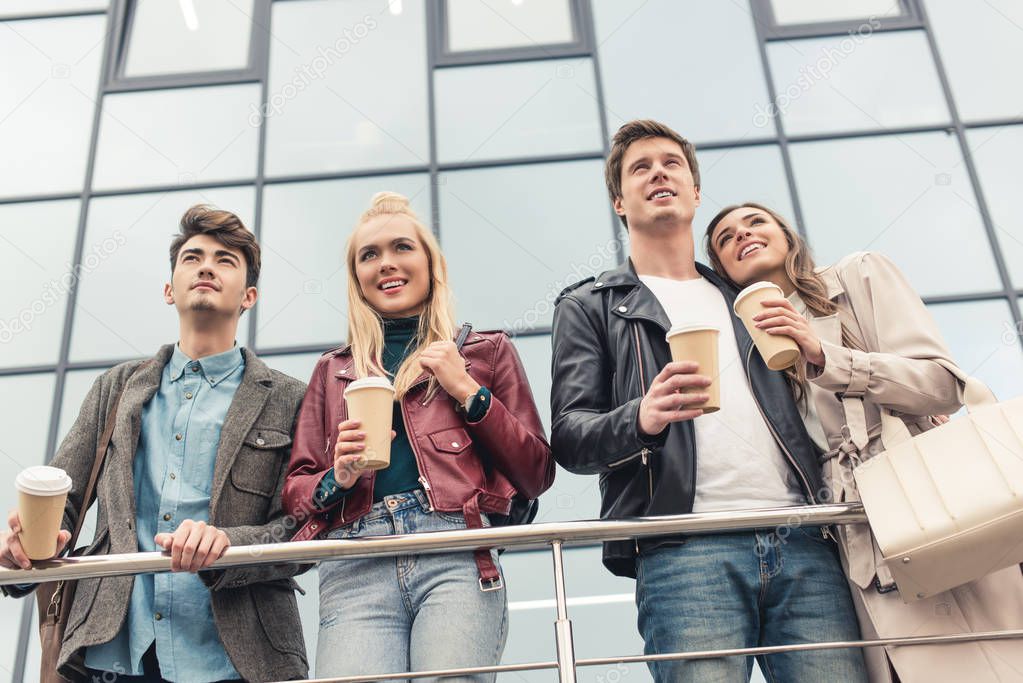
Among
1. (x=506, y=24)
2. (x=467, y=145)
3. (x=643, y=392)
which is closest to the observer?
(x=643, y=392)

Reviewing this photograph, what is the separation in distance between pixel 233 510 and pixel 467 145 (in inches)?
175

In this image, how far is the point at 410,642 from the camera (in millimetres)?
2193

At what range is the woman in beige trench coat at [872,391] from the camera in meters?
2.11

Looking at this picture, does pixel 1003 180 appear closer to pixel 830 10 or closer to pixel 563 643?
pixel 830 10

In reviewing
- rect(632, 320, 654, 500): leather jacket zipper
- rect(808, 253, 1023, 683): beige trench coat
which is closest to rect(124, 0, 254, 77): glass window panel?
rect(632, 320, 654, 500): leather jacket zipper

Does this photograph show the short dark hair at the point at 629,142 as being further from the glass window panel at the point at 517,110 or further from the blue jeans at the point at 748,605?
the glass window panel at the point at 517,110

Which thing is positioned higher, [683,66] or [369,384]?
[683,66]

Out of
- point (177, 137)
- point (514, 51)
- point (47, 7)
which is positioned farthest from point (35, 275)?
point (514, 51)

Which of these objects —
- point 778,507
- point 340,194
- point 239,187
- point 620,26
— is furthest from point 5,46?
point 778,507

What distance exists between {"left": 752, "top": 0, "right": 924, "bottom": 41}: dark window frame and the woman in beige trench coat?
464cm

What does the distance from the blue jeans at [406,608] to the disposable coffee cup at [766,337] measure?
2.62 feet

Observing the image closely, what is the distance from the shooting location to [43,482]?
2.03 meters

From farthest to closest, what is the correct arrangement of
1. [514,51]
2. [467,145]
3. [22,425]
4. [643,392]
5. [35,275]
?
[514,51] → [467,145] → [35,275] → [22,425] → [643,392]

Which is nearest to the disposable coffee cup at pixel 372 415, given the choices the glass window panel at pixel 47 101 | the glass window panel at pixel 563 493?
the glass window panel at pixel 563 493
